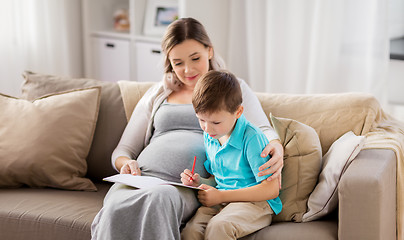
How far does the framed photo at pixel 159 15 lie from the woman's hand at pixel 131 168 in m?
1.91

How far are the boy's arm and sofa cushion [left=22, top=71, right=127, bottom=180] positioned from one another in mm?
603

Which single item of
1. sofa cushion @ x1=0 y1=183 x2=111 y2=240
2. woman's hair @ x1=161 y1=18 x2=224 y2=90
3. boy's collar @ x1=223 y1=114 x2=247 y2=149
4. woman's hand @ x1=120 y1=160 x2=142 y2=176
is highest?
woman's hair @ x1=161 y1=18 x2=224 y2=90

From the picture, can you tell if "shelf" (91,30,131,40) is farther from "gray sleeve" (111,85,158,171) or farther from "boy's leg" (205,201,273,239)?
"boy's leg" (205,201,273,239)

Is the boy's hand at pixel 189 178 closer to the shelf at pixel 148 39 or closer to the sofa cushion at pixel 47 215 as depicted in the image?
the sofa cushion at pixel 47 215

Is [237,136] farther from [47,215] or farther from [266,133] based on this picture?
[47,215]

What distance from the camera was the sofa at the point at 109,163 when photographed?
1.75 m

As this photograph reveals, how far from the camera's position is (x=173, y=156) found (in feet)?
6.70

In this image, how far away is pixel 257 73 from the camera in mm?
3543

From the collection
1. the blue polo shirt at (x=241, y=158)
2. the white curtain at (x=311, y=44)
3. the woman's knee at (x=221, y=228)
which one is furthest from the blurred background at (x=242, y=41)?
the woman's knee at (x=221, y=228)

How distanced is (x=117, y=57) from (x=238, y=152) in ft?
7.64

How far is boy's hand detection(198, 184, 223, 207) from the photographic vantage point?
185cm

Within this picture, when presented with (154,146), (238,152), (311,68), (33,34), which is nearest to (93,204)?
(154,146)

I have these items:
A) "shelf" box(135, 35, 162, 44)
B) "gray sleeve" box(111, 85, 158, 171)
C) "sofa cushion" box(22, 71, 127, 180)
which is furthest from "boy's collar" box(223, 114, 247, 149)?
"shelf" box(135, 35, 162, 44)

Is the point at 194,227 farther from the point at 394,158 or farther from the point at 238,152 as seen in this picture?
the point at 394,158
